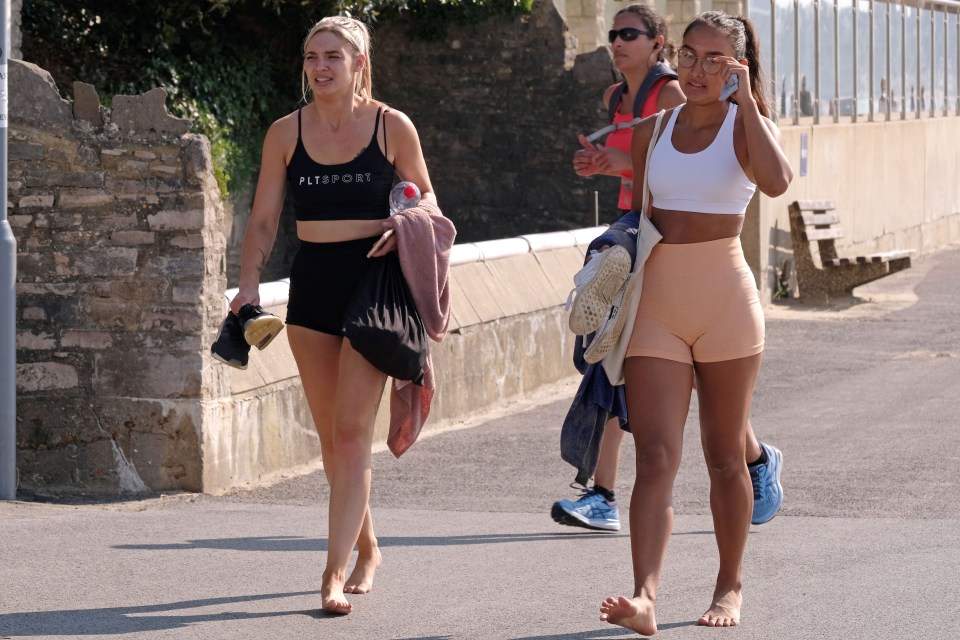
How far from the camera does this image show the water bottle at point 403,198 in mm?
5020

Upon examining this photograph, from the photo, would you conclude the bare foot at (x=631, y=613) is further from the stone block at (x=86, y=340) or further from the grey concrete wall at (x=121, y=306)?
the stone block at (x=86, y=340)

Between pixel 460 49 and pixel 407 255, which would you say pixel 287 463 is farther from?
pixel 460 49

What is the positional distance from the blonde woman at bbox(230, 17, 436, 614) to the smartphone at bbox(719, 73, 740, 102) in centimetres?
107

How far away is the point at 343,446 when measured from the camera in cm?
491

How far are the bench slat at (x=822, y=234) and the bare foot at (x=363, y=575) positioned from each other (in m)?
12.5

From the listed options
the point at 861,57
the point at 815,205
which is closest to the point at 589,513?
the point at 815,205

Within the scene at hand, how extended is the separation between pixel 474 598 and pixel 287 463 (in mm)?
2820

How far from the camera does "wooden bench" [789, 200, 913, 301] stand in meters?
16.9

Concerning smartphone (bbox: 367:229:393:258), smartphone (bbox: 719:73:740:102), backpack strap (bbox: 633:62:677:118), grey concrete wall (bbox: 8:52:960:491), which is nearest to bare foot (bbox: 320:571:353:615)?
smartphone (bbox: 367:229:393:258)

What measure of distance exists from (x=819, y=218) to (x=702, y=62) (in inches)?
523

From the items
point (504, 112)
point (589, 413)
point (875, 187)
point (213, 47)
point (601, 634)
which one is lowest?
point (601, 634)

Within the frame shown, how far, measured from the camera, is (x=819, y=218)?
17.5 metres

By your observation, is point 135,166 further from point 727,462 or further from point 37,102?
point 727,462

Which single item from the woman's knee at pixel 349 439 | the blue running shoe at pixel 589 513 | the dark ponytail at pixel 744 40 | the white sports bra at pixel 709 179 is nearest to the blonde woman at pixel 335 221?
the woman's knee at pixel 349 439
